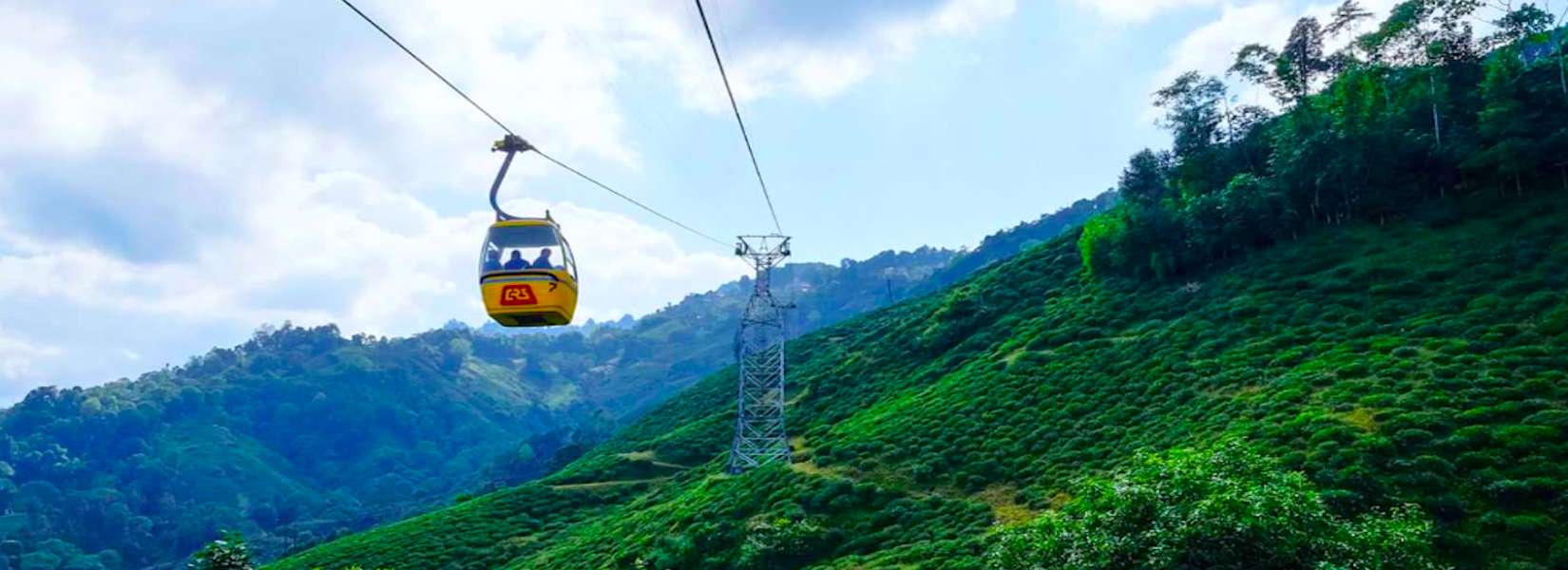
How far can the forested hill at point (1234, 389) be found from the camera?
22500 mm

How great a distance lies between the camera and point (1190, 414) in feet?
131

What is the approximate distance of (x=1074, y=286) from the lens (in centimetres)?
7250

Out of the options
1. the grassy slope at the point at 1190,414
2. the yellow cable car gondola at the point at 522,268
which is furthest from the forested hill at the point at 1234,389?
the yellow cable car gondola at the point at 522,268

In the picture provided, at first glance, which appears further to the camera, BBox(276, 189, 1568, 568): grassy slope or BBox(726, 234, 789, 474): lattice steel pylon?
BBox(726, 234, 789, 474): lattice steel pylon

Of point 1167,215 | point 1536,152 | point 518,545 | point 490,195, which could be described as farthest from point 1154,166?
point 490,195

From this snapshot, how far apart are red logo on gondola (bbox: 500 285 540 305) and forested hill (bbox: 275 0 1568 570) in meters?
12.8

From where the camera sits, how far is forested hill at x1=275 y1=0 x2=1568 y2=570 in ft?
73.8

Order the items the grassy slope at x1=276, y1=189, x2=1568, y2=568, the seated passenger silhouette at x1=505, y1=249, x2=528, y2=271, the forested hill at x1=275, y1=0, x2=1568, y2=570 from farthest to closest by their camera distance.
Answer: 1. the grassy slope at x1=276, y1=189, x2=1568, y2=568
2. the forested hill at x1=275, y1=0, x2=1568, y2=570
3. the seated passenger silhouette at x1=505, y1=249, x2=528, y2=271

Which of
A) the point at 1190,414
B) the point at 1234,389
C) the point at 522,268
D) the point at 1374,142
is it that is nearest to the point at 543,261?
the point at 522,268

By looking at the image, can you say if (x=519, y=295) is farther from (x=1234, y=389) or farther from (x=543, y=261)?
(x=1234, y=389)

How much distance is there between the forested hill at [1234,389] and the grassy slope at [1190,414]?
17 centimetres

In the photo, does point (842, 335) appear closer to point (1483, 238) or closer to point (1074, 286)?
point (1074, 286)

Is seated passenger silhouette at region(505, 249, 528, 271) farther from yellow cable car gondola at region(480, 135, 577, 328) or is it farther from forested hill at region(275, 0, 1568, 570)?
forested hill at region(275, 0, 1568, 570)

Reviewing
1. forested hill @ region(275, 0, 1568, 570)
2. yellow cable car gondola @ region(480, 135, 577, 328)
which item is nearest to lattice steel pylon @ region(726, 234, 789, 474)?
forested hill @ region(275, 0, 1568, 570)
